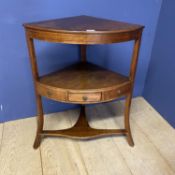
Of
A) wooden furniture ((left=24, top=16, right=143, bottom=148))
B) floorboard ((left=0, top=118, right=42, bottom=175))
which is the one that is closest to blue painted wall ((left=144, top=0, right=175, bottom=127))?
wooden furniture ((left=24, top=16, right=143, bottom=148))

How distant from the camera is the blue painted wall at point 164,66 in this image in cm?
135

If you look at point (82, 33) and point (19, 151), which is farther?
point (19, 151)

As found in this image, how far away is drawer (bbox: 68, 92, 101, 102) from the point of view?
97 centimetres

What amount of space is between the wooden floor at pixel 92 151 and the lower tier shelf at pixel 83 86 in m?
0.39

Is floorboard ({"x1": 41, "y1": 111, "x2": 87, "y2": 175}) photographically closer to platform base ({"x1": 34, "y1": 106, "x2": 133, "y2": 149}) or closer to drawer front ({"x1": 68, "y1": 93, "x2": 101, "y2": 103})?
platform base ({"x1": 34, "y1": 106, "x2": 133, "y2": 149})

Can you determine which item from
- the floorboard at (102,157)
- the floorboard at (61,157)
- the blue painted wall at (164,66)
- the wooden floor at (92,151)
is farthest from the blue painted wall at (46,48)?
the floorboard at (102,157)

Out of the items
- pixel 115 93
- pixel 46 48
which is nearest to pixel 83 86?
pixel 115 93

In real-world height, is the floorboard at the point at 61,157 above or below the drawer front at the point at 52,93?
below

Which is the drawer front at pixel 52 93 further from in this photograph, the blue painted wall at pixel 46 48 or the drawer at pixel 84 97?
the blue painted wall at pixel 46 48

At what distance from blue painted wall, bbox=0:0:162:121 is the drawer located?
0.45m

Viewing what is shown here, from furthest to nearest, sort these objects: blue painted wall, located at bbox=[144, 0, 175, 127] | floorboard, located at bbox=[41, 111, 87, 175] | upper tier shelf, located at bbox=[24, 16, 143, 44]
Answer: blue painted wall, located at bbox=[144, 0, 175, 127] → floorboard, located at bbox=[41, 111, 87, 175] → upper tier shelf, located at bbox=[24, 16, 143, 44]

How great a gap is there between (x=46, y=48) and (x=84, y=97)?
1.62 feet

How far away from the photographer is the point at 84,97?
0.98 metres

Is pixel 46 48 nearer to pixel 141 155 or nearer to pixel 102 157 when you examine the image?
pixel 102 157
